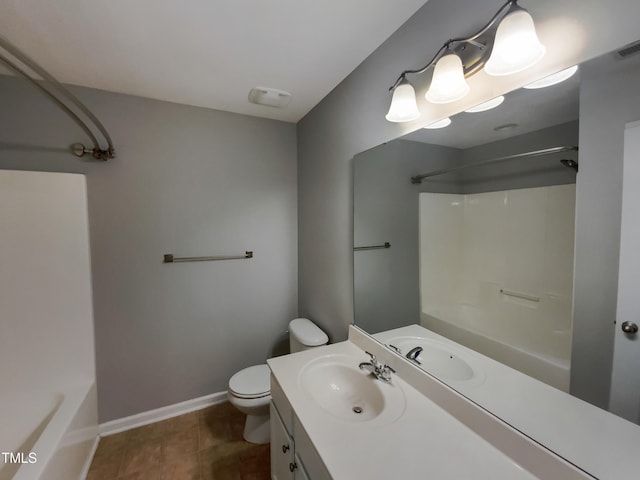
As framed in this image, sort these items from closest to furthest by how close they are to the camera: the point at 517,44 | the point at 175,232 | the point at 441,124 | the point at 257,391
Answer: the point at 517,44 < the point at 441,124 < the point at 257,391 < the point at 175,232

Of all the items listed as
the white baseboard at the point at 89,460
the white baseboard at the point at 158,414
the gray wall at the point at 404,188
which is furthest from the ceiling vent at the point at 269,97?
the white baseboard at the point at 89,460

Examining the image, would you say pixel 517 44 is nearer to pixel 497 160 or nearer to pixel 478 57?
pixel 478 57

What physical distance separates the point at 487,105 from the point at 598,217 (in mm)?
507

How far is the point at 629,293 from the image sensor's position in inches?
25.8

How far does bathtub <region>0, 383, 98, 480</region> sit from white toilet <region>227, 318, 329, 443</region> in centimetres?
82

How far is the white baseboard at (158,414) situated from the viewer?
1898 mm

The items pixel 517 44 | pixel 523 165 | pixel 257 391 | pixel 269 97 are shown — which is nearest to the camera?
pixel 517 44

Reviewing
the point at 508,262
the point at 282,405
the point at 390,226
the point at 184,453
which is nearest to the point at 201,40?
the point at 390,226

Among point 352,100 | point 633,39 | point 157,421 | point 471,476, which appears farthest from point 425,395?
point 157,421

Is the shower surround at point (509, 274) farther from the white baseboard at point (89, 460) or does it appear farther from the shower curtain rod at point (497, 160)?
the white baseboard at point (89, 460)

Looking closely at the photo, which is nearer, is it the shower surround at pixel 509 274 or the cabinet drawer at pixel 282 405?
the shower surround at pixel 509 274

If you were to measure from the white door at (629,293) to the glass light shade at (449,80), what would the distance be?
490 mm

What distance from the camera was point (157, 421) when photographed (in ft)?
6.61

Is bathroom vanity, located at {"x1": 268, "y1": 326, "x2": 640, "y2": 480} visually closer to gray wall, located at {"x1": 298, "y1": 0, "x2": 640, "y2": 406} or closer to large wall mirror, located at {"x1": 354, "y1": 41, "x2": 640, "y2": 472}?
large wall mirror, located at {"x1": 354, "y1": 41, "x2": 640, "y2": 472}
